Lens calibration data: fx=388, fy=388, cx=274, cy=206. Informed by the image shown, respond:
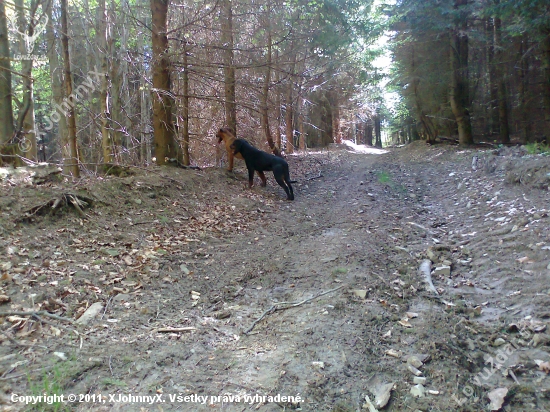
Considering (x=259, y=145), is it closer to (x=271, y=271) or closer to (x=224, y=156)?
(x=224, y=156)

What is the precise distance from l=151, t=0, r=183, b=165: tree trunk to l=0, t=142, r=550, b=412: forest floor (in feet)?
6.10

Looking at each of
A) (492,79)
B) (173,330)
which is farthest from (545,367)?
(492,79)

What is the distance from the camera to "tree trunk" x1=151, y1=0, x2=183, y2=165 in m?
8.72

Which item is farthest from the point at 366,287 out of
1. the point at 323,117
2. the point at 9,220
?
the point at 323,117

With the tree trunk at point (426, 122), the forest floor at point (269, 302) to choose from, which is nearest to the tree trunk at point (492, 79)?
the tree trunk at point (426, 122)

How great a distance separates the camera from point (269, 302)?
4.18 m

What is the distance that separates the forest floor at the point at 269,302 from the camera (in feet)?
8.95

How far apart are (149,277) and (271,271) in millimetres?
1503

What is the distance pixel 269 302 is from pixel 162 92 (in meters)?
6.32

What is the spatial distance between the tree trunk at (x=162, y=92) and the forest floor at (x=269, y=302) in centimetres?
186

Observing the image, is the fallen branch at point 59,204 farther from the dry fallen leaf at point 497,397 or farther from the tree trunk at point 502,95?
the tree trunk at point 502,95

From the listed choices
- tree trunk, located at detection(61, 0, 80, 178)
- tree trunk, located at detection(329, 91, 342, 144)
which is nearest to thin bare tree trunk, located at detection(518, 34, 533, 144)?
tree trunk, located at detection(329, 91, 342, 144)

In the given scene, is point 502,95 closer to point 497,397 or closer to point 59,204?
point 497,397

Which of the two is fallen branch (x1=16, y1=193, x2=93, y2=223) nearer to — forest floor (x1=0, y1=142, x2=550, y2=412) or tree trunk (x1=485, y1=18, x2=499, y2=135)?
forest floor (x1=0, y1=142, x2=550, y2=412)
